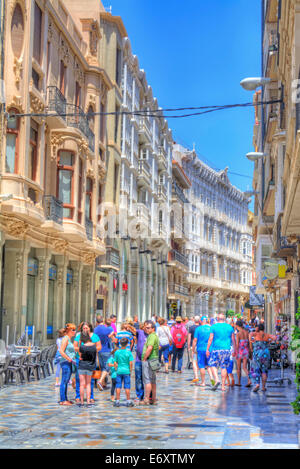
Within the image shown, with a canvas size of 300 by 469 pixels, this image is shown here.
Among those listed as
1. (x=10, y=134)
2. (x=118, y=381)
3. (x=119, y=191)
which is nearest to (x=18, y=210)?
(x=10, y=134)

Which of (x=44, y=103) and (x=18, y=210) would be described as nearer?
(x=18, y=210)

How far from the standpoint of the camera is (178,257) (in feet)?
212

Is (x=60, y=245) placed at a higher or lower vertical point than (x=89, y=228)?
lower

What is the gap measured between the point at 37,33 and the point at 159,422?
1760cm

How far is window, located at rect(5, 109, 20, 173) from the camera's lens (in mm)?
22328

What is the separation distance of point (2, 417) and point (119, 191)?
98.8ft

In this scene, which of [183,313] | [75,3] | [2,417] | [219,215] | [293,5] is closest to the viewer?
[2,417]

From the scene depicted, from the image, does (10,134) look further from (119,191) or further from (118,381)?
(119,191)

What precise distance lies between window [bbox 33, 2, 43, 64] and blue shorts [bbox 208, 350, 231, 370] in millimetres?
13460

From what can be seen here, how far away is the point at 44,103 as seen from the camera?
2520cm

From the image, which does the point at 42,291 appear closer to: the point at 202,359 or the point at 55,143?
the point at 55,143

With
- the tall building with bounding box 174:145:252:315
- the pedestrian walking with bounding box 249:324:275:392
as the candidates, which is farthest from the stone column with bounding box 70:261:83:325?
the tall building with bounding box 174:145:252:315

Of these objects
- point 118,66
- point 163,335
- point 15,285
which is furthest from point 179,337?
point 118,66

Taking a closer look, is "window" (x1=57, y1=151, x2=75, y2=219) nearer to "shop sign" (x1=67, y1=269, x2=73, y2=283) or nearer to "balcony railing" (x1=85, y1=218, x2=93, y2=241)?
"balcony railing" (x1=85, y1=218, x2=93, y2=241)
